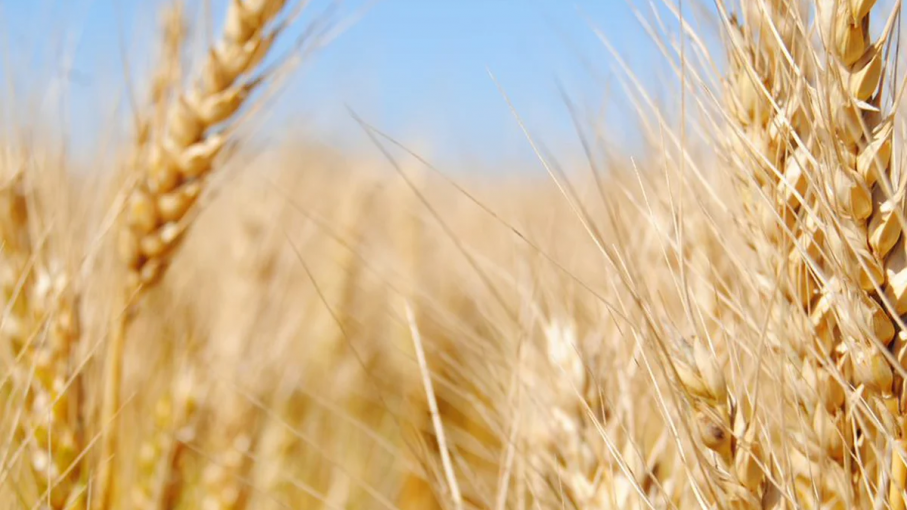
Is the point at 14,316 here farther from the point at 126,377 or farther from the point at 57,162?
the point at 126,377

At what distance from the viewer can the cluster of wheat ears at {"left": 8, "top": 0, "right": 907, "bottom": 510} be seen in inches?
21.7

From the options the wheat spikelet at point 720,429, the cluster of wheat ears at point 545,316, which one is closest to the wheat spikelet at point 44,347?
the cluster of wheat ears at point 545,316

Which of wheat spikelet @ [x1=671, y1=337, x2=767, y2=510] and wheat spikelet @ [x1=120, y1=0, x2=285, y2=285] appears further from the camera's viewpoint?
wheat spikelet @ [x1=120, y1=0, x2=285, y2=285]

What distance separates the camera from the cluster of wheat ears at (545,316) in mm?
551

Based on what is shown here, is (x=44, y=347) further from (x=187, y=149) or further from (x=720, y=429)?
(x=720, y=429)

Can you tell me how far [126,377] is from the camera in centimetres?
126

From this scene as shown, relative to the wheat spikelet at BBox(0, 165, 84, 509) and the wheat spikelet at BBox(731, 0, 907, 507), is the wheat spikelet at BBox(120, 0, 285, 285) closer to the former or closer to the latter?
the wheat spikelet at BBox(0, 165, 84, 509)

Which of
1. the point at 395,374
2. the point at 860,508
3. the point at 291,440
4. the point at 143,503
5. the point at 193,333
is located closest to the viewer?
the point at 860,508

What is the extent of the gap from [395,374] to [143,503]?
123cm

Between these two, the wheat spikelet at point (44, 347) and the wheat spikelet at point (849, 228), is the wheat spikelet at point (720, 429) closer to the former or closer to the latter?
the wheat spikelet at point (849, 228)

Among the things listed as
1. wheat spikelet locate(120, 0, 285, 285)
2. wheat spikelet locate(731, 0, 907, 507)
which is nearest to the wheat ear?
wheat spikelet locate(120, 0, 285, 285)

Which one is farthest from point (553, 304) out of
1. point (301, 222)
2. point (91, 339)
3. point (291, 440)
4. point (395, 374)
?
point (301, 222)

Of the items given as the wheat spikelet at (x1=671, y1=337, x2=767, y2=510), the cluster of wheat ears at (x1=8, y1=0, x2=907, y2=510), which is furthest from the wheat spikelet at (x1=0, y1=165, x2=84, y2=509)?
the wheat spikelet at (x1=671, y1=337, x2=767, y2=510)

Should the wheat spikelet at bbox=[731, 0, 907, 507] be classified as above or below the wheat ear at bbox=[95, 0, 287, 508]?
below
